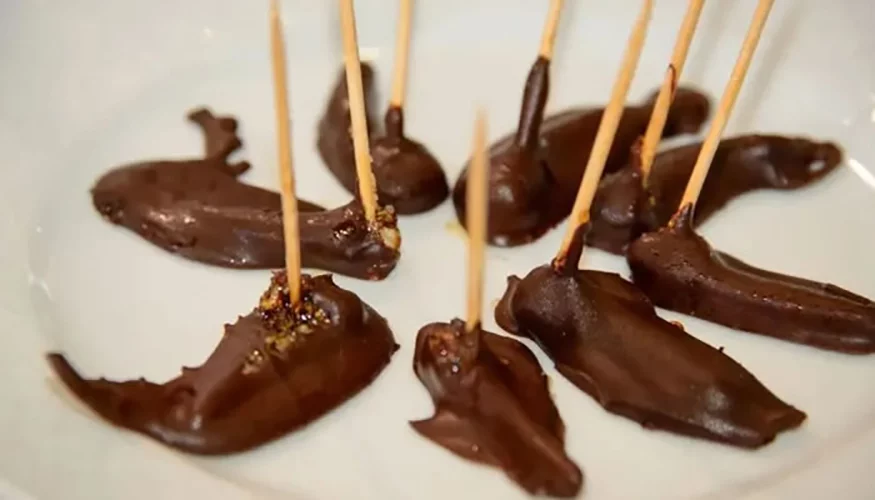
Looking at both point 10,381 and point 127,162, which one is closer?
point 10,381

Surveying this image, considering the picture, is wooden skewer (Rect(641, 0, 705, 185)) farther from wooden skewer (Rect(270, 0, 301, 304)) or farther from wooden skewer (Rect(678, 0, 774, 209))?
wooden skewer (Rect(270, 0, 301, 304))

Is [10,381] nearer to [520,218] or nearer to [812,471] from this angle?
[520,218]

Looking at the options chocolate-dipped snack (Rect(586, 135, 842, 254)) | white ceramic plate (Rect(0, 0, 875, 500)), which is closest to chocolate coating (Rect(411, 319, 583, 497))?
white ceramic plate (Rect(0, 0, 875, 500))

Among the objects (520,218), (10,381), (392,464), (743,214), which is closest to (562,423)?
(392,464)

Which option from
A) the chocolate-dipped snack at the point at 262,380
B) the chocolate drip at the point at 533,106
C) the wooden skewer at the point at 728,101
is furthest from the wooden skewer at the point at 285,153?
the wooden skewer at the point at 728,101

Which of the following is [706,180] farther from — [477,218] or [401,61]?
[477,218]

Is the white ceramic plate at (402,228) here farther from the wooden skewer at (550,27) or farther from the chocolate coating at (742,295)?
the wooden skewer at (550,27)
